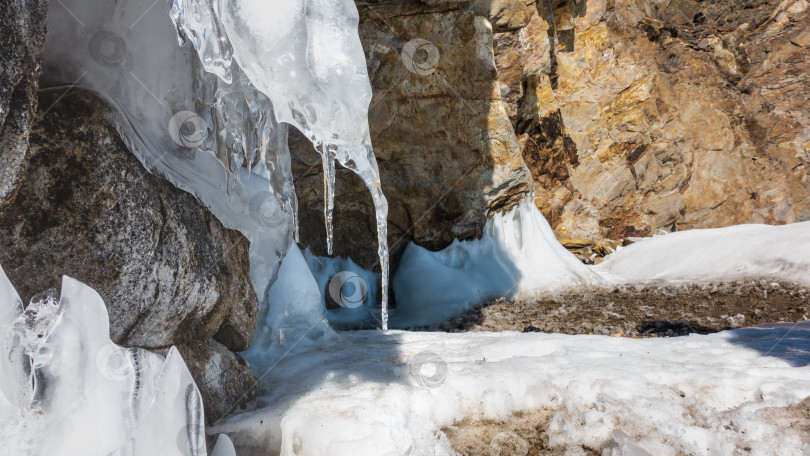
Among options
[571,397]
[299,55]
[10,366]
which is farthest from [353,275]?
[10,366]

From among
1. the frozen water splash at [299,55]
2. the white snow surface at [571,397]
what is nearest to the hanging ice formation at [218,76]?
the frozen water splash at [299,55]

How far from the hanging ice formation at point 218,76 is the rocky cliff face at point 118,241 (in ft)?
0.57

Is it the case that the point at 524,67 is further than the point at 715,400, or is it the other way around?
the point at 524,67

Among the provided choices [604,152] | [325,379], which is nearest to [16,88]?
[325,379]

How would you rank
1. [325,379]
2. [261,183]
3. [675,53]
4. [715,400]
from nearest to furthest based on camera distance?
[715,400] → [325,379] → [261,183] → [675,53]

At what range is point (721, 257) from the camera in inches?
243

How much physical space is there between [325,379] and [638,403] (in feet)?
5.67

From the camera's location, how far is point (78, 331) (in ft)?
5.77

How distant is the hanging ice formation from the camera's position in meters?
2.24

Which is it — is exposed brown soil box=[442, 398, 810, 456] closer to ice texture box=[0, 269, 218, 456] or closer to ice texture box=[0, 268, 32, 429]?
ice texture box=[0, 269, 218, 456]

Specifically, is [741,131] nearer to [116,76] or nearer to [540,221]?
[540,221]

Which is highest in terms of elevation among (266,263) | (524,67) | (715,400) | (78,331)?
(524,67)

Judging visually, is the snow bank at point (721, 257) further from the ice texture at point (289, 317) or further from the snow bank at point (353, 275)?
the ice texture at point (289, 317)

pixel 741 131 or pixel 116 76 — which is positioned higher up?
pixel 741 131
